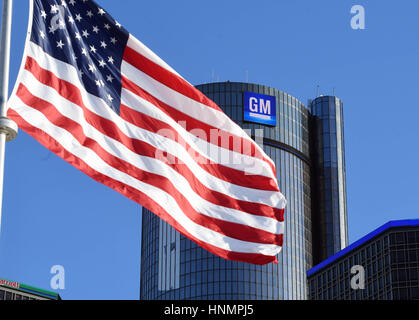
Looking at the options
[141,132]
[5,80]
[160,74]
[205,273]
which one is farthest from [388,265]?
[5,80]

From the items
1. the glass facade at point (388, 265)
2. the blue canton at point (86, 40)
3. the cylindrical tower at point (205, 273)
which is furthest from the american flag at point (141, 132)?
the cylindrical tower at point (205, 273)

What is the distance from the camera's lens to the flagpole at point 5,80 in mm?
19953

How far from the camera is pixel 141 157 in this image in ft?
79.8

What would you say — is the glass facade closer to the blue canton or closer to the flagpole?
the blue canton

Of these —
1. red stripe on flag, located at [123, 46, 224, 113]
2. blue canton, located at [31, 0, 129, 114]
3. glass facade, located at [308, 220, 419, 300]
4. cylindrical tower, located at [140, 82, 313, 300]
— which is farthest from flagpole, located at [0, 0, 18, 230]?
cylindrical tower, located at [140, 82, 313, 300]

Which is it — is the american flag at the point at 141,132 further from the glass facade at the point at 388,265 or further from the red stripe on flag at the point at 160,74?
the glass facade at the point at 388,265

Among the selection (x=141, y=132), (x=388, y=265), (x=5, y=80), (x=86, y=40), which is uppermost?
(x=388, y=265)

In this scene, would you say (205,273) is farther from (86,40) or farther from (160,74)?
(86,40)

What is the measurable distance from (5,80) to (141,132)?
483 centimetres

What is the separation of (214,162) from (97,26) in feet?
14.3

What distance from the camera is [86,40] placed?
81.3 ft

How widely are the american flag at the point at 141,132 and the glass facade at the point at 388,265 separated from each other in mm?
140276

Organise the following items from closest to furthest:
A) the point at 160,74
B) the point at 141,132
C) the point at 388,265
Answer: the point at 141,132
the point at 160,74
the point at 388,265
